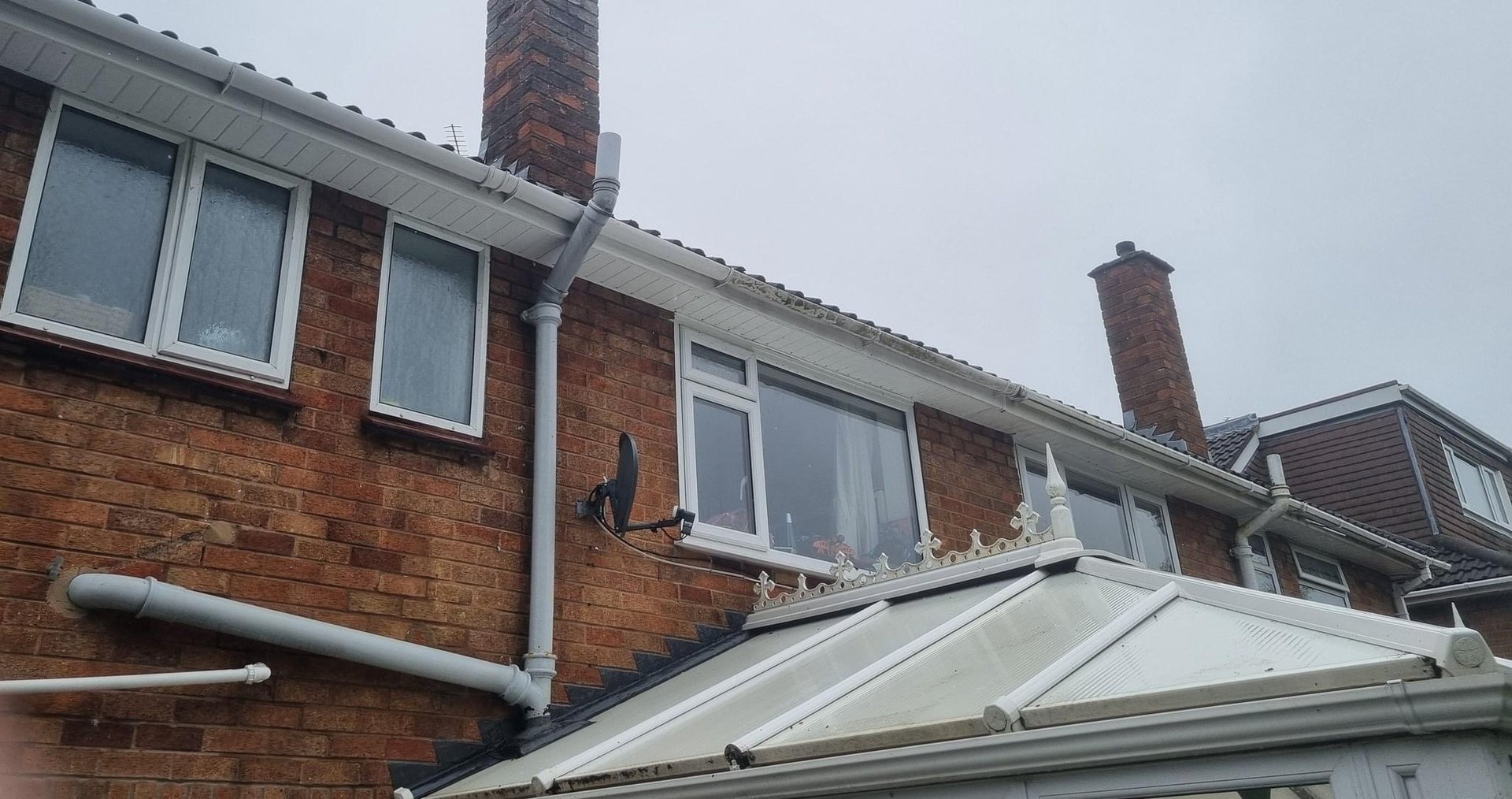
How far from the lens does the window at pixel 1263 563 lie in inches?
462

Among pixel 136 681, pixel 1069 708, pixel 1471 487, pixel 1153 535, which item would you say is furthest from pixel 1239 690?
pixel 1471 487

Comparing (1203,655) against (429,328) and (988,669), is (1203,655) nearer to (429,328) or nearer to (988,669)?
(988,669)

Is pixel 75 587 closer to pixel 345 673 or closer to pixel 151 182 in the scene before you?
pixel 345 673

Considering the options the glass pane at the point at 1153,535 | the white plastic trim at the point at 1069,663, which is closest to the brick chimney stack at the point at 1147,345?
the glass pane at the point at 1153,535

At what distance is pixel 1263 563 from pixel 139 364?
420 inches

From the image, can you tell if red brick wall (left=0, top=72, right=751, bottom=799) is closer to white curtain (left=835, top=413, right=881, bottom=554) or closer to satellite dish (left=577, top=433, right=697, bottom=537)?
satellite dish (left=577, top=433, right=697, bottom=537)

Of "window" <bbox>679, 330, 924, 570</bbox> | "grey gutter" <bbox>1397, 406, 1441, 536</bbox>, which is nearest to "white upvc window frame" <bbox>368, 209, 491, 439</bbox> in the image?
"window" <bbox>679, 330, 924, 570</bbox>

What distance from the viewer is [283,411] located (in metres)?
5.39

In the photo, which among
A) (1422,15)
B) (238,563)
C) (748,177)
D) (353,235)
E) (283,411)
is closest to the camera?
(238,563)

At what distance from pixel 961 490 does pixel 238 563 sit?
17.7ft

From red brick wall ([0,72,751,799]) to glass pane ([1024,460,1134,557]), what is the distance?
4067 mm

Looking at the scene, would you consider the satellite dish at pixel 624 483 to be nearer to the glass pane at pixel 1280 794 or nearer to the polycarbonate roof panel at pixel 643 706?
the polycarbonate roof panel at pixel 643 706

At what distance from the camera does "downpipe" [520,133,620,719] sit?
5.81m

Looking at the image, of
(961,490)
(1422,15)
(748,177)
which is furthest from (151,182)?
(748,177)
